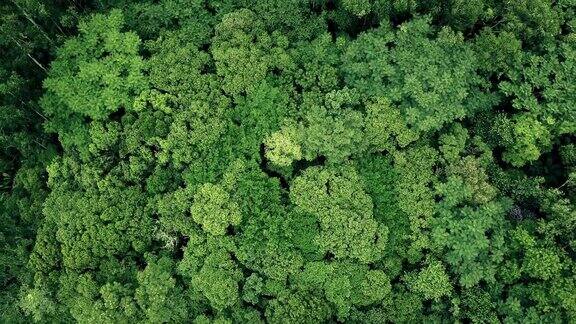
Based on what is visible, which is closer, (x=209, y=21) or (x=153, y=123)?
(x=153, y=123)

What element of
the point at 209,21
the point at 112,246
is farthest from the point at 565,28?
the point at 112,246

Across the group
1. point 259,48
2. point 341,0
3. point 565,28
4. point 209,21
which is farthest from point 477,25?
point 209,21

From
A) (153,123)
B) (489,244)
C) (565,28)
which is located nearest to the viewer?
(489,244)

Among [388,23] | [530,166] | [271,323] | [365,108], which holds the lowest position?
[271,323]

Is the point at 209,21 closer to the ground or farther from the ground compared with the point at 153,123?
farther from the ground

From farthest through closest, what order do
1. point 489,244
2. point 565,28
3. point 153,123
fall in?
point 565,28
point 153,123
point 489,244

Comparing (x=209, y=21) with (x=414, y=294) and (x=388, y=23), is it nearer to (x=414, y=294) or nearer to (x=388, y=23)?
(x=388, y=23)
